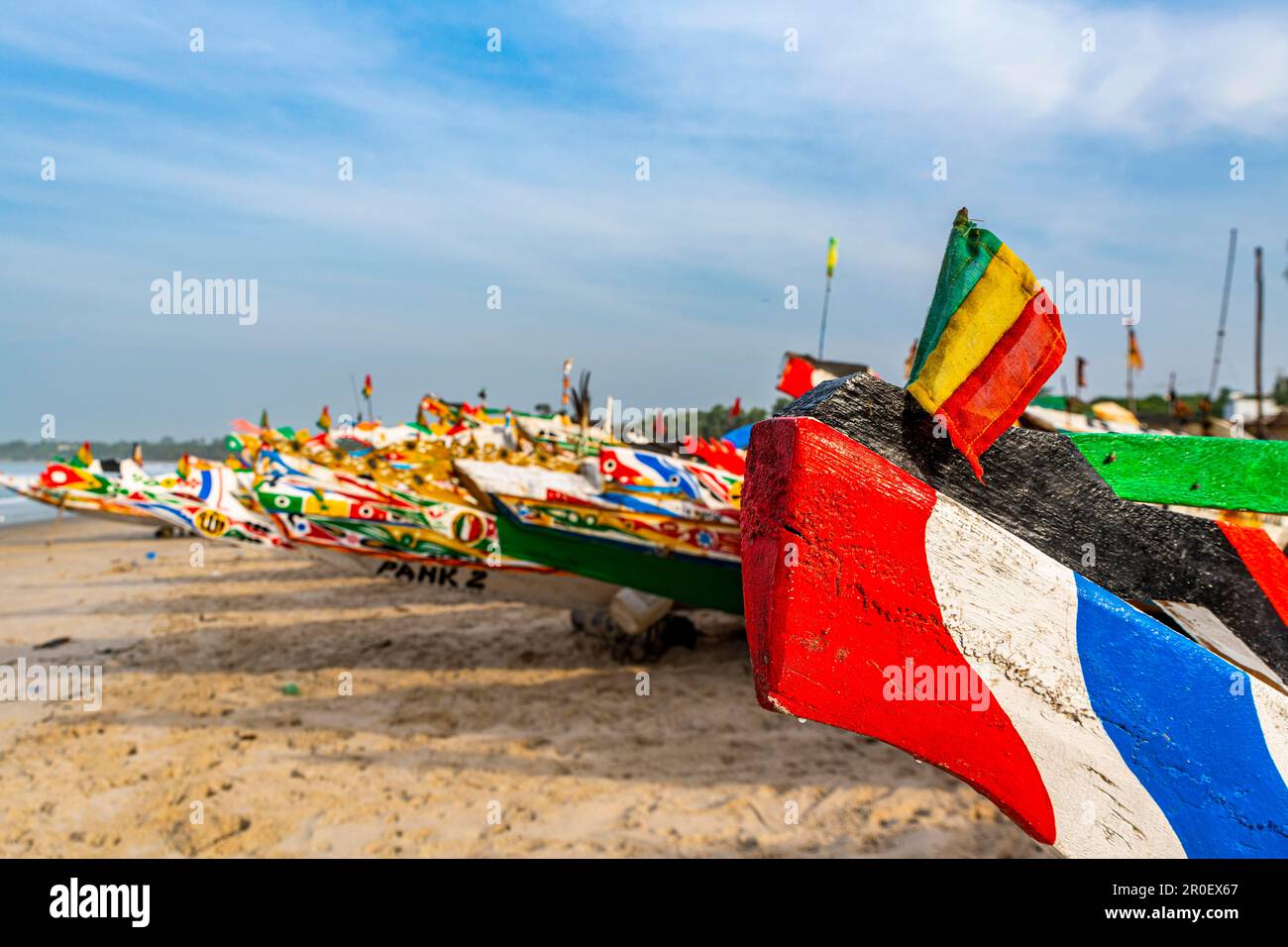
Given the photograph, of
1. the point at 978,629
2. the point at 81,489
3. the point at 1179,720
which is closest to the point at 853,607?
the point at 978,629

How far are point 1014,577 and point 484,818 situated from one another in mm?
4163

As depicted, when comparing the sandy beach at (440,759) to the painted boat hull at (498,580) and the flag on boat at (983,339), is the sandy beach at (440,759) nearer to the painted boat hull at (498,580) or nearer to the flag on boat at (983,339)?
the painted boat hull at (498,580)

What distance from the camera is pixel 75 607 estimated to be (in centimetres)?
1142

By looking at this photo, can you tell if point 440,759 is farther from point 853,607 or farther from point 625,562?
point 853,607

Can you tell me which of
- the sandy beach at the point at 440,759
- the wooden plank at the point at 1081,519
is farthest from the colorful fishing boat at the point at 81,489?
the wooden plank at the point at 1081,519

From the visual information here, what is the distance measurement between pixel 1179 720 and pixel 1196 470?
85cm

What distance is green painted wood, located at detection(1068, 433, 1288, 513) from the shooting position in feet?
6.20

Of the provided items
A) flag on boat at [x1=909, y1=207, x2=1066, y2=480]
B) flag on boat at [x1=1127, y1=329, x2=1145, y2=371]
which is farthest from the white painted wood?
flag on boat at [x1=1127, y1=329, x2=1145, y2=371]

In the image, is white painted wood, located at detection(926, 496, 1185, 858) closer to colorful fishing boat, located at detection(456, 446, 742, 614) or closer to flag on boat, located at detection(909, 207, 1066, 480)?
flag on boat, located at detection(909, 207, 1066, 480)

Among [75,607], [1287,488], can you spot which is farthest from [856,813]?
[75,607]

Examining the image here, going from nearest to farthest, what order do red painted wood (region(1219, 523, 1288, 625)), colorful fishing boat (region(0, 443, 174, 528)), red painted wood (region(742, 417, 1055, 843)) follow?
1. red painted wood (region(742, 417, 1055, 843))
2. red painted wood (region(1219, 523, 1288, 625))
3. colorful fishing boat (region(0, 443, 174, 528))

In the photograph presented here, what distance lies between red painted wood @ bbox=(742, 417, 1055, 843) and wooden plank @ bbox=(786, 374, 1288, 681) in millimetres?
62

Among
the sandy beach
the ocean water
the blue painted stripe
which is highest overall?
the blue painted stripe
